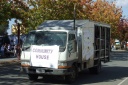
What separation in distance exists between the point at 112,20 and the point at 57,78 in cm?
4269

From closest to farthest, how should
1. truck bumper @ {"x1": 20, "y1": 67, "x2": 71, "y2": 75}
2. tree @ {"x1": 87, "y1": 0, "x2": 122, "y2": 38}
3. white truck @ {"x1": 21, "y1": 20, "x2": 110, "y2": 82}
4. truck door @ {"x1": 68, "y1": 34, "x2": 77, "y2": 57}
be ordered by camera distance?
1. truck bumper @ {"x1": 20, "y1": 67, "x2": 71, "y2": 75}
2. white truck @ {"x1": 21, "y1": 20, "x2": 110, "y2": 82}
3. truck door @ {"x1": 68, "y1": 34, "x2": 77, "y2": 57}
4. tree @ {"x1": 87, "y1": 0, "x2": 122, "y2": 38}

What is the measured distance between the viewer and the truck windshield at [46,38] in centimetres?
1382

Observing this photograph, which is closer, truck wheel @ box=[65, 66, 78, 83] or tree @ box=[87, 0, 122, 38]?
truck wheel @ box=[65, 66, 78, 83]

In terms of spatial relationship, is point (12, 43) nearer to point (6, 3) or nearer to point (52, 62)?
point (6, 3)

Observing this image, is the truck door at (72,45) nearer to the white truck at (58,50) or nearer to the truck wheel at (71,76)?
the white truck at (58,50)

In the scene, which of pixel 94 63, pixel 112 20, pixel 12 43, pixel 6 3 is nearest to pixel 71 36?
pixel 94 63

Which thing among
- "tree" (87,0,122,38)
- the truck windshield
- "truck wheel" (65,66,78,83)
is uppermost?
"tree" (87,0,122,38)

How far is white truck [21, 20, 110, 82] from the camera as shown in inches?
528

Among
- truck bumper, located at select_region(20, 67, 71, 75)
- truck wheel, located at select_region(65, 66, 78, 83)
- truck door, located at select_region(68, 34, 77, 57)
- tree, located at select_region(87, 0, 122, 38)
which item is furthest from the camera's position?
tree, located at select_region(87, 0, 122, 38)

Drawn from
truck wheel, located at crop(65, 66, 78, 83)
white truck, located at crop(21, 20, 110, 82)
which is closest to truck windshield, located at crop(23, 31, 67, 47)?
white truck, located at crop(21, 20, 110, 82)

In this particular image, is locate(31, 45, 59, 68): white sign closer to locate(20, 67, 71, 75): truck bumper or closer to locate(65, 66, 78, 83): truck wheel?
locate(20, 67, 71, 75): truck bumper

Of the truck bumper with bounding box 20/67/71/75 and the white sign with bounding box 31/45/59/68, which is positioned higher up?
the white sign with bounding box 31/45/59/68

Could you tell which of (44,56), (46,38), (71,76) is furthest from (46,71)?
(46,38)

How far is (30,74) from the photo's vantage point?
14.4 meters
